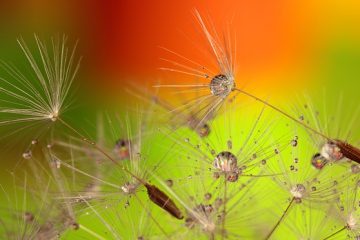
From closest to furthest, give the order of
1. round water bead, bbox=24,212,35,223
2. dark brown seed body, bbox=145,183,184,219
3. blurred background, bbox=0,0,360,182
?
dark brown seed body, bbox=145,183,184,219 < round water bead, bbox=24,212,35,223 < blurred background, bbox=0,0,360,182

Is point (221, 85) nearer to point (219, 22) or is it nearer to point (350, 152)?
point (350, 152)

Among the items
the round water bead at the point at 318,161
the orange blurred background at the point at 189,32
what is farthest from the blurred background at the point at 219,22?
the round water bead at the point at 318,161

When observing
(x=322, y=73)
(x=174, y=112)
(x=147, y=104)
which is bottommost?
(x=174, y=112)

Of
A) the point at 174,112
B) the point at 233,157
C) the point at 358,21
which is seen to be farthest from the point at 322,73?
the point at 233,157

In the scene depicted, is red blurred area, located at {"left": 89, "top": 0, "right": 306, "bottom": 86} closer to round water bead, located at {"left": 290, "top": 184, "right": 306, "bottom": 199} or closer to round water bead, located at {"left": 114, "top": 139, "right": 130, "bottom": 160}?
round water bead, located at {"left": 114, "top": 139, "right": 130, "bottom": 160}

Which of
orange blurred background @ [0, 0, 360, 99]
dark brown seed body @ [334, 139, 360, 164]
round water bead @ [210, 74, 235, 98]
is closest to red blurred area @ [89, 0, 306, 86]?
orange blurred background @ [0, 0, 360, 99]

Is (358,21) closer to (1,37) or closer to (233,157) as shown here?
(233,157)
